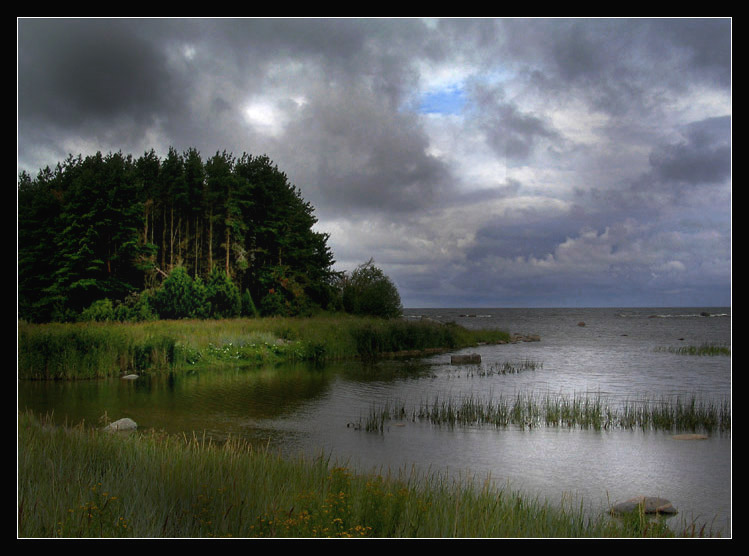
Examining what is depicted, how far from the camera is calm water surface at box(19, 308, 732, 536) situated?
859 cm

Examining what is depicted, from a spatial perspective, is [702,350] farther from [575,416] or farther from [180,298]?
[180,298]

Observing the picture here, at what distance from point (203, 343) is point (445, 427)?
12.3 meters

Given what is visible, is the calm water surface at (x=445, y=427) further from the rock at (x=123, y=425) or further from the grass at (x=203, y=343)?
the grass at (x=203, y=343)

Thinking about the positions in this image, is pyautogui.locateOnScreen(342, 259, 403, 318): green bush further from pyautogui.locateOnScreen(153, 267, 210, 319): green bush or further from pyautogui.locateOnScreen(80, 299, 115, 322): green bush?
pyautogui.locateOnScreen(80, 299, 115, 322): green bush

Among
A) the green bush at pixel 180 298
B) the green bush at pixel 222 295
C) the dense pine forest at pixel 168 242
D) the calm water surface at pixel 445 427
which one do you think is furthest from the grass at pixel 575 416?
the green bush at pixel 222 295

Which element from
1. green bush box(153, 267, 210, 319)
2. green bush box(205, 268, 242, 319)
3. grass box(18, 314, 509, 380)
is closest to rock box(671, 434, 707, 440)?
grass box(18, 314, 509, 380)

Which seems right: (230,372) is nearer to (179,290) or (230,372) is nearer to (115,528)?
(179,290)

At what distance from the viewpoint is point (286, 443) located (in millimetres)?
10680

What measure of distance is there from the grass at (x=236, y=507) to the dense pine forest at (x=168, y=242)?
6818 millimetres

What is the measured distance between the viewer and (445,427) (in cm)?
1249

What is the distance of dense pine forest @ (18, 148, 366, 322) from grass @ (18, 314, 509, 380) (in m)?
0.86

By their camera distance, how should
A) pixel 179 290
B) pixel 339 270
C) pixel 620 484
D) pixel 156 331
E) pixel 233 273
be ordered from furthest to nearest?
pixel 339 270 → pixel 233 273 → pixel 179 290 → pixel 156 331 → pixel 620 484
